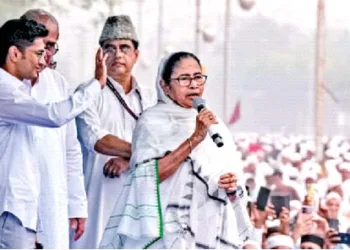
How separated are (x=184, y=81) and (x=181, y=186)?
40cm

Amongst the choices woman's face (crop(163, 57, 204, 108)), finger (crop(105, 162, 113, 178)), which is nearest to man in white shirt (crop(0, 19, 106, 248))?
woman's face (crop(163, 57, 204, 108))

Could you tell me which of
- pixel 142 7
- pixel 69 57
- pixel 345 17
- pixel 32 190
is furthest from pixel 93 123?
pixel 345 17

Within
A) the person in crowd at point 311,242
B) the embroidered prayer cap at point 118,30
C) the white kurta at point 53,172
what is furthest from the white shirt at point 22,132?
the person in crowd at point 311,242

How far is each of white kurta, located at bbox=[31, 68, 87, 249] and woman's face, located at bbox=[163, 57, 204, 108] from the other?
52 centimetres

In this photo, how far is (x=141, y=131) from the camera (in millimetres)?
6305

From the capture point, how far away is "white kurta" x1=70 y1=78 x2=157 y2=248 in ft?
23.5

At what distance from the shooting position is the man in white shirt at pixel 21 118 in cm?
605

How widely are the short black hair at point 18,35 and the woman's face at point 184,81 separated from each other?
540mm

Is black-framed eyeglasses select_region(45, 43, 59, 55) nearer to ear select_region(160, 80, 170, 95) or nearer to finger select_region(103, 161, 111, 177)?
ear select_region(160, 80, 170, 95)

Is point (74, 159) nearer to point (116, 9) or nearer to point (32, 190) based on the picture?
point (32, 190)

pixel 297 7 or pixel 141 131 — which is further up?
pixel 297 7

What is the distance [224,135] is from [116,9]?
8.82ft

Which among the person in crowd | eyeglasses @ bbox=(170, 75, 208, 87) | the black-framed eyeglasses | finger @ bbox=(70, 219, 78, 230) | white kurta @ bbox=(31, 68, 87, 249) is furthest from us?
the person in crowd

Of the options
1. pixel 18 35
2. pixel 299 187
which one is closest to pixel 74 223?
pixel 18 35
